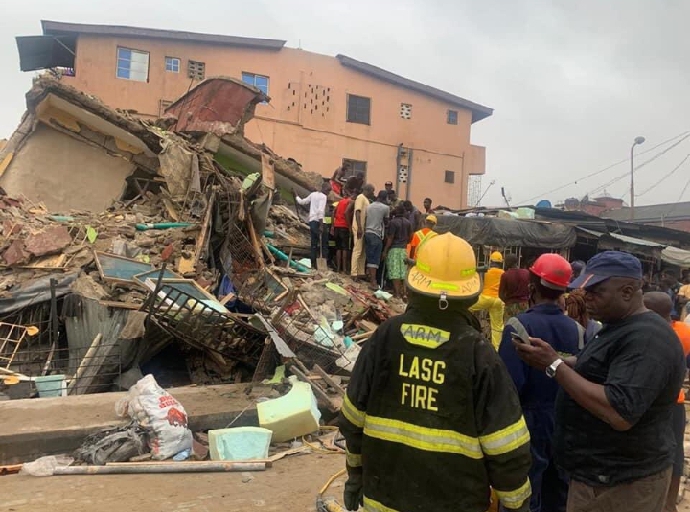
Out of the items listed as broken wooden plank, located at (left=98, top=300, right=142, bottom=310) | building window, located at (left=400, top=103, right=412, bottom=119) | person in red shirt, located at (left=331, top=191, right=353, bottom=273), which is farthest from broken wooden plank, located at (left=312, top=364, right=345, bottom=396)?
building window, located at (left=400, top=103, right=412, bottom=119)

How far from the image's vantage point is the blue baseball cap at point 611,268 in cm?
213

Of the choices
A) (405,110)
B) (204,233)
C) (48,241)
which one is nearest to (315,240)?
(204,233)

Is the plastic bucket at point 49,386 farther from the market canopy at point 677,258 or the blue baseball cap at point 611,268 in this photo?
the market canopy at point 677,258

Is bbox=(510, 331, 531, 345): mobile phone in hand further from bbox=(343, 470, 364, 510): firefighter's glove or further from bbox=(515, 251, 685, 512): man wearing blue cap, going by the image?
bbox=(343, 470, 364, 510): firefighter's glove

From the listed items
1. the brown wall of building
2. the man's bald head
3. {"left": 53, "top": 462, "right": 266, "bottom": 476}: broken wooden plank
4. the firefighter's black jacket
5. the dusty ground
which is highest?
the brown wall of building

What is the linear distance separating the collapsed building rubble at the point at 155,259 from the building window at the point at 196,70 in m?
9.27

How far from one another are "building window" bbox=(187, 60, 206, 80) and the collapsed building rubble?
9272 mm

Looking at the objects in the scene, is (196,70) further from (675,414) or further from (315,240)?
(675,414)

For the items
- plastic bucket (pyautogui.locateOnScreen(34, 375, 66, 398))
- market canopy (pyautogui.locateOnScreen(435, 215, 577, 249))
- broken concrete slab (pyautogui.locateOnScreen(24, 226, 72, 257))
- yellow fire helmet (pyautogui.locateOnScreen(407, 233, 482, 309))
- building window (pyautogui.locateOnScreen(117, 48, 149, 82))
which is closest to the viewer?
yellow fire helmet (pyautogui.locateOnScreen(407, 233, 482, 309))

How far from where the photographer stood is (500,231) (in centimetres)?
1133

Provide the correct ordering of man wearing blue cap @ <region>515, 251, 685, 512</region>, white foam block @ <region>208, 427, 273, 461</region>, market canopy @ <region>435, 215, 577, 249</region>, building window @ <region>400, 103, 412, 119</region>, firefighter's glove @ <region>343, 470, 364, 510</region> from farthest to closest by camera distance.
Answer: building window @ <region>400, 103, 412, 119</region>
market canopy @ <region>435, 215, 577, 249</region>
white foam block @ <region>208, 427, 273, 461</region>
firefighter's glove @ <region>343, 470, 364, 510</region>
man wearing blue cap @ <region>515, 251, 685, 512</region>

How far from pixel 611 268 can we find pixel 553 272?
703mm

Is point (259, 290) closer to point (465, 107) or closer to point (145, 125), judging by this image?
point (145, 125)

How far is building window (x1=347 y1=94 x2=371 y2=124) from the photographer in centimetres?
2391
